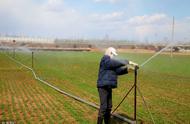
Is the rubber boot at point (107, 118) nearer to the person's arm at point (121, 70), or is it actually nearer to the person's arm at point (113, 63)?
the person's arm at point (121, 70)

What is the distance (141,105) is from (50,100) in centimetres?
330

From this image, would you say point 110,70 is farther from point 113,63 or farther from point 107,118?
point 107,118

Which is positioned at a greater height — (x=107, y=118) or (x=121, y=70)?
(x=121, y=70)

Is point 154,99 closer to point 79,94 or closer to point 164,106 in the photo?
point 164,106

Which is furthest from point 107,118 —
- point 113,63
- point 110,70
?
point 113,63

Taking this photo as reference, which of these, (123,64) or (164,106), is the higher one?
(123,64)

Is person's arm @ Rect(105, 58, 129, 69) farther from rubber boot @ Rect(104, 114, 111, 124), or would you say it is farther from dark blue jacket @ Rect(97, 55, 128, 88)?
rubber boot @ Rect(104, 114, 111, 124)

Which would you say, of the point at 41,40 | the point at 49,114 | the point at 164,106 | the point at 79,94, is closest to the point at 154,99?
the point at 164,106

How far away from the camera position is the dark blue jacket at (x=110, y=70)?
8.59 metres

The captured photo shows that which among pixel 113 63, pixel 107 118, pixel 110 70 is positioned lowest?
pixel 107 118

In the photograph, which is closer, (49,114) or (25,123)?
(25,123)

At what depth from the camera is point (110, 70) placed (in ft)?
28.5

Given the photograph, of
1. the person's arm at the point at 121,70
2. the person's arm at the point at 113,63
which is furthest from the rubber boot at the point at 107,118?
the person's arm at the point at 113,63

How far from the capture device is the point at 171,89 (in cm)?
1778
